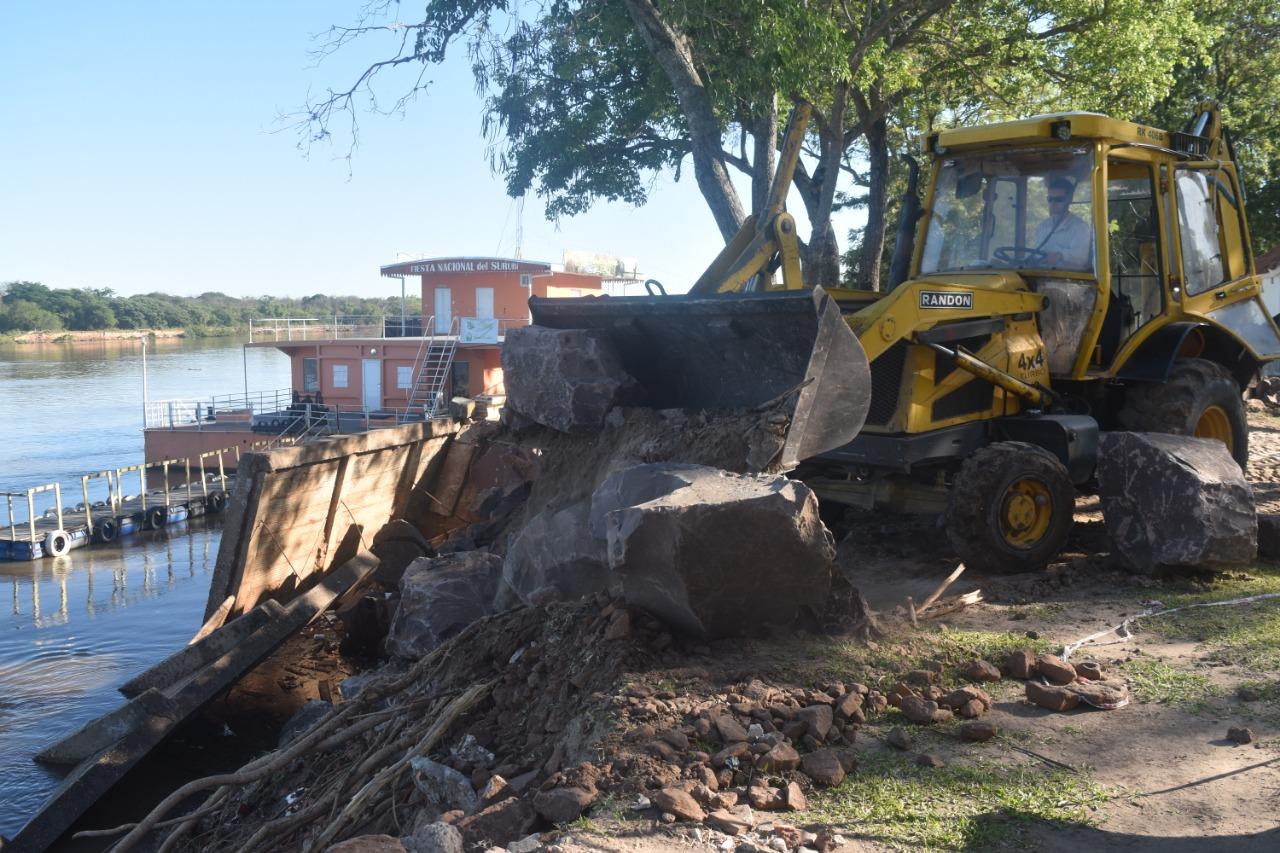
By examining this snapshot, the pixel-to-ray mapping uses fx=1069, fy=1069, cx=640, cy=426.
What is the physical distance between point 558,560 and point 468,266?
29763 mm

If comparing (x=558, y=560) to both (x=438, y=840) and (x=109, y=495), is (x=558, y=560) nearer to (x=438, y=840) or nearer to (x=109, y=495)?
(x=438, y=840)

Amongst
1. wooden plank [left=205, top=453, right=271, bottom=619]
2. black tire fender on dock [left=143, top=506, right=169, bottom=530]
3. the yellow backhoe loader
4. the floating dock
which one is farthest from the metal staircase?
the yellow backhoe loader

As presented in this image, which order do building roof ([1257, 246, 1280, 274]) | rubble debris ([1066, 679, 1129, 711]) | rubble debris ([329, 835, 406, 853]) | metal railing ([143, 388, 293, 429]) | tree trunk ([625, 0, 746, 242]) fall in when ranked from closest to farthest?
rubble debris ([329, 835, 406, 853]) < rubble debris ([1066, 679, 1129, 711]) < tree trunk ([625, 0, 746, 242]) < building roof ([1257, 246, 1280, 274]) < metal railing ([143, 388, 293, 429])

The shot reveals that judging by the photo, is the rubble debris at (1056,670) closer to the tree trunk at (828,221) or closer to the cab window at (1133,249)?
the cab window at (1133,249)

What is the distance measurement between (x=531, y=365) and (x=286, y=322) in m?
29.2

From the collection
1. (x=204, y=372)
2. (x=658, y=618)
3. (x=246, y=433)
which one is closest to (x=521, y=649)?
(x=658, y=618)

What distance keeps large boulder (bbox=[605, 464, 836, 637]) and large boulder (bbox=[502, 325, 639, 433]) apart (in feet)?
Answer: 6.30

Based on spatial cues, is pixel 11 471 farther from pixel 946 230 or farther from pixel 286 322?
pixel 946 230

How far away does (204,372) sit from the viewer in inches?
2901

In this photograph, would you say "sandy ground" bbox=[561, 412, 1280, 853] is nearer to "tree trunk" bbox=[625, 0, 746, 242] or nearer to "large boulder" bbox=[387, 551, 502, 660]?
"large boulder" bbox=[387, 551, 502, 660]

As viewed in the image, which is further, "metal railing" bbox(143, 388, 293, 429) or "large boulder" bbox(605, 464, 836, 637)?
"metal railing" bbox(143, 388, 293, 429)

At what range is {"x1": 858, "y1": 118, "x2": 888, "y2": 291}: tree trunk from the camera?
17.0m

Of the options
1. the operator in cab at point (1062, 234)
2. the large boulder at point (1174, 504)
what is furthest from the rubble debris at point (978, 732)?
the operator in cab at point (1062, 234)

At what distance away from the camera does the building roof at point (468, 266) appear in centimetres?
3453
